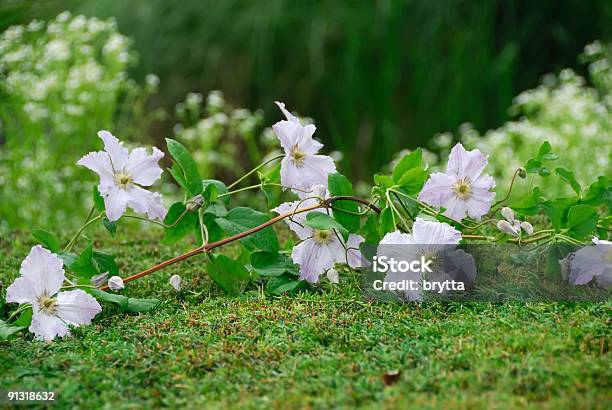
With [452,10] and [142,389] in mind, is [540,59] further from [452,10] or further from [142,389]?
[142,389]

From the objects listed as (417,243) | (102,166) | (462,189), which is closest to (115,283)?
(102,166)

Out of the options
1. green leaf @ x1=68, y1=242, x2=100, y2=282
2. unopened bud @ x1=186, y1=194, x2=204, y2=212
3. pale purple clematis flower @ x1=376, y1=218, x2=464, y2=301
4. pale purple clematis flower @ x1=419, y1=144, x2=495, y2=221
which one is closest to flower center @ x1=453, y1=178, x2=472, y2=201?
pale purple clematis flower @ x1=419, y1=144, x2=495, y2=221

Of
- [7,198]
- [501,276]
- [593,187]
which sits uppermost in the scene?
[7,198]

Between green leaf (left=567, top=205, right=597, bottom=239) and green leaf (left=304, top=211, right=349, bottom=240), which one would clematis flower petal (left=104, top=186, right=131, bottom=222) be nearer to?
green leaf (left=304, top=211, right=349, bottom=240)

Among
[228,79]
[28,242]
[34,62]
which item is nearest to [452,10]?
[228,79]

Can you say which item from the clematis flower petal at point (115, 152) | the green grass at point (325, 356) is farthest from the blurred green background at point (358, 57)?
the green grass at point (325, 356)
